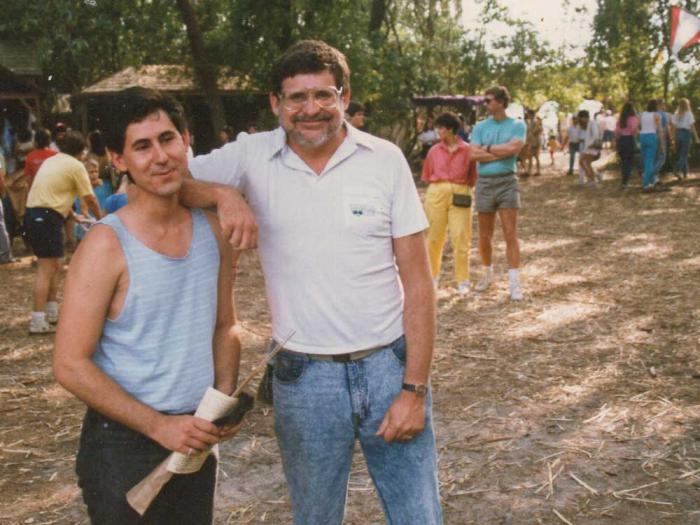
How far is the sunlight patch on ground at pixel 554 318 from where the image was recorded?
708cm

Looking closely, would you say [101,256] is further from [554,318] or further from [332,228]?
[554,318]

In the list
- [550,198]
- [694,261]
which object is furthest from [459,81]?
[694,261]

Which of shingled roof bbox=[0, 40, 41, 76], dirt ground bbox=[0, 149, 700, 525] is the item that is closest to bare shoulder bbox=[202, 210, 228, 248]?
dirt ground bbox=[0, 149, 700, 525]

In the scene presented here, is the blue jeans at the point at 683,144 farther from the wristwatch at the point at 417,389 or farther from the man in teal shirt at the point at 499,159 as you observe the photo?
the wristwatch at the point at 417,389

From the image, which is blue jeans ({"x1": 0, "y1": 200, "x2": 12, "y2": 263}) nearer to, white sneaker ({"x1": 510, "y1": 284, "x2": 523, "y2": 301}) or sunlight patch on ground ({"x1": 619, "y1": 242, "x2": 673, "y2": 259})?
white sneaker ({"x1": 510, "y1": 284, "x2": 523, "y2": 301})

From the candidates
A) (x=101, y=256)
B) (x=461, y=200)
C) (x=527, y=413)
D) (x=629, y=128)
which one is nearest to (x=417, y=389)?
(x=101, y=256)

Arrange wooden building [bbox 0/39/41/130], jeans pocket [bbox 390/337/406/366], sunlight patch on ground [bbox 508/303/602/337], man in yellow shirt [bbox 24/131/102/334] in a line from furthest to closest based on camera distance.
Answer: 1. wooden building [bbox 0/39/41/130]
2. man in yellow shirt [bbox 24/131/102/334]
3. sunlight patch on ground [bbox 508/303/602/337]
4. jeans pocket [bbox 390/337/406/366]

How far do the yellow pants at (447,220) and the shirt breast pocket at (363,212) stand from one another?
226 inches

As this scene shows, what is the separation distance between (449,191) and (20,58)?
22.0 m

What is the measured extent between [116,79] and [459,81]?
16.7 metres

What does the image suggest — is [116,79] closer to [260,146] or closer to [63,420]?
[63,420]

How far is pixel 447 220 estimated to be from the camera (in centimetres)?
833

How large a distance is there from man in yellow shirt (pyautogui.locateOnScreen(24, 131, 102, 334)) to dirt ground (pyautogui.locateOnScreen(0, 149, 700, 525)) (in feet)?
1.29

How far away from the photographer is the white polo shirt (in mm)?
2422
